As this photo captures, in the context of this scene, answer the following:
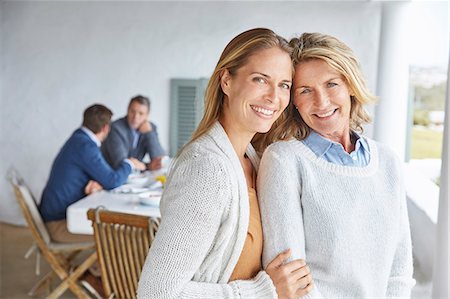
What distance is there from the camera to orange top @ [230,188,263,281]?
1.52 metres

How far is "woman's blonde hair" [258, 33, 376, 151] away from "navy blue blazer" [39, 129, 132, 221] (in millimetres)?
2452

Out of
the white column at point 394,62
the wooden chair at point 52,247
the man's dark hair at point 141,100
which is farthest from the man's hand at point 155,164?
the white column at point 394,62

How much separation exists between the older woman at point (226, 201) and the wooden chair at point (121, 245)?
1.08m

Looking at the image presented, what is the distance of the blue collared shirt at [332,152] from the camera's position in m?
1.58

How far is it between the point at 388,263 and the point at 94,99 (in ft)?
13.9

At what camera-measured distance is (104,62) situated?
543 centimetres

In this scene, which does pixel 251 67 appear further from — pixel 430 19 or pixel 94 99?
pixel 430 19

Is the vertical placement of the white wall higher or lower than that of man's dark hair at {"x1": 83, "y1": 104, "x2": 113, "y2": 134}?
higher

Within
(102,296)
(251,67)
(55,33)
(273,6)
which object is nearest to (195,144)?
(251,67)

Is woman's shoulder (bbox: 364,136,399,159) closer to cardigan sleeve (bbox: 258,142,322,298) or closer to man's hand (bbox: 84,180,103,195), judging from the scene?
cardigan sleeve (bbox: 258,142,322,298)

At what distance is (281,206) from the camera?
1480 millimetres

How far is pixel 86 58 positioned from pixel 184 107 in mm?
940

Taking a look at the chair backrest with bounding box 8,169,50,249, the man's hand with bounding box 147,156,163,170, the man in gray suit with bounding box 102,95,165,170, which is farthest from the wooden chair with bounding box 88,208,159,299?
the man in gray suit with bounding box 102,95,165,170

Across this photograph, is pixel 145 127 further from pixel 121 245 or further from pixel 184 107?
pixel 121 245
